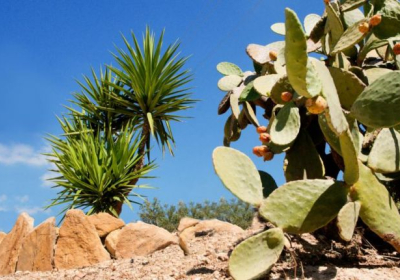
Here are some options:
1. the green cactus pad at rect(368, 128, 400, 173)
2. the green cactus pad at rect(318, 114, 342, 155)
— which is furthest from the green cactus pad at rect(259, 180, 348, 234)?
the green cactus pad at rect(368, 128, 400, 173)

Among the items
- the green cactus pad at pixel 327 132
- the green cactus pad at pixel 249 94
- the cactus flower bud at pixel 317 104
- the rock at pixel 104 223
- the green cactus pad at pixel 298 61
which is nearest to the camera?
the green cactus pad at pixel 298 61

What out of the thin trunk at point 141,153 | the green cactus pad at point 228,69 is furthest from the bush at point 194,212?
the green cactus pad at point 228,69

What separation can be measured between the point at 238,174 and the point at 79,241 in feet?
9.27

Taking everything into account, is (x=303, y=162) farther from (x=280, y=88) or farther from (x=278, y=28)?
(x=278, y=28)

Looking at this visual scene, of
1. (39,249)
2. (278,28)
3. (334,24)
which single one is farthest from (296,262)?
(39,249)

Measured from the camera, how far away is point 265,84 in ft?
8.66

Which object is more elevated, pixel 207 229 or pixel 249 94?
pixel 249 94

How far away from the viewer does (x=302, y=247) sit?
2684mm

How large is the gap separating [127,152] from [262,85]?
4.70 metres

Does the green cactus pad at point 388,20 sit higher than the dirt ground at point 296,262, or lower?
higher

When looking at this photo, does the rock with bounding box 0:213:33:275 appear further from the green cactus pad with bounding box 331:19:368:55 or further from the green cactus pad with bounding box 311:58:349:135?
the green cactus pad with bounding box 311:58:349:135

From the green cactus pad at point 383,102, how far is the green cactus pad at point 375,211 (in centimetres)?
30

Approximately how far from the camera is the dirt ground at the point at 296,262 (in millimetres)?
2297

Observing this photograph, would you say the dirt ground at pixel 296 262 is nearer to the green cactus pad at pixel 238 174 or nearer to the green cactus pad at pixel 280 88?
the green cactus pad at pixel 238 174
